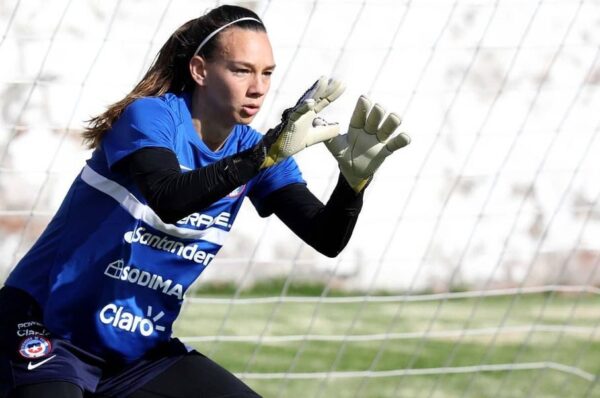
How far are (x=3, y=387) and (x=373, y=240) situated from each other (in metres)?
5.37

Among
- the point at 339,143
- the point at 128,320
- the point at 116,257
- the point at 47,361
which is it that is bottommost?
the point at 47,361

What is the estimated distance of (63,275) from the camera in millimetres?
3318

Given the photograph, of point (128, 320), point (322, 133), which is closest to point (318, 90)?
point (322, 133)

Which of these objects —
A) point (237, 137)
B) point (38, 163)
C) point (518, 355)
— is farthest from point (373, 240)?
point (237, 137)

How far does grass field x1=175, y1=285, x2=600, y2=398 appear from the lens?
6.20m

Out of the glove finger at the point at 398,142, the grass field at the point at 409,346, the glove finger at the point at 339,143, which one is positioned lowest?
the grass field at the point at 409,346

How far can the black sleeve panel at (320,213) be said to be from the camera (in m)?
3.41

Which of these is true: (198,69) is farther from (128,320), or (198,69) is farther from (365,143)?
(128,320)

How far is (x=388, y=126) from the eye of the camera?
3230 mm

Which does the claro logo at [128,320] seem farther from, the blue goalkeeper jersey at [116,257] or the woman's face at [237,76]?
the woman's face at [237,76]

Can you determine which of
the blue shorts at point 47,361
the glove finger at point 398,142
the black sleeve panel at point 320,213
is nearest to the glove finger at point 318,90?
the glove finger at point 398,142

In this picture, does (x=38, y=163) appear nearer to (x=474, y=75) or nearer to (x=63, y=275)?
(x=474, y=75)

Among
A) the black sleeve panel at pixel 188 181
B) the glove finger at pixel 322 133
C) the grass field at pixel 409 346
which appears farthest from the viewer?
the grass field at pixel 409 346

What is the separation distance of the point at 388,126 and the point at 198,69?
0.56 meters
